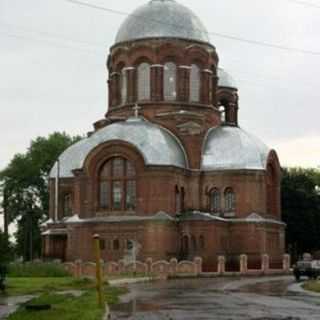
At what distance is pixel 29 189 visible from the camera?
78.9 meters

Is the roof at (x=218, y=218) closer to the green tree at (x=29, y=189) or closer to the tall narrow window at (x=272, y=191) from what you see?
the tall narrow window at (x=272, y=191)

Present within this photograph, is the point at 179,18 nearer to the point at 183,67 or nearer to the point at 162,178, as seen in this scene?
the point at 183,67

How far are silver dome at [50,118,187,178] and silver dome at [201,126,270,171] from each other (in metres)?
2.06

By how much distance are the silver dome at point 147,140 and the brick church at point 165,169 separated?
0.30 ft

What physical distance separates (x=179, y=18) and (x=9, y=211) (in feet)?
84.3

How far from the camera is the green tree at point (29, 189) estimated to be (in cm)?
7819

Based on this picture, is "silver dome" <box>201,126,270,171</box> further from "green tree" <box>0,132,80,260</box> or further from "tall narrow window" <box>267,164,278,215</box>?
"green tree" <box>0,132,80,260</box>

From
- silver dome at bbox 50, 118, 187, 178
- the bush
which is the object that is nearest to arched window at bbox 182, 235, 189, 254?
silver dome at bbox 50, 118, 187, 178

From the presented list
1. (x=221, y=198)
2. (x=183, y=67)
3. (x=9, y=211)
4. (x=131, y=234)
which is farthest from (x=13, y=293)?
(x=9, y=211)

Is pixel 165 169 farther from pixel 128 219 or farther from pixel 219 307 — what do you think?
pixel 219 307

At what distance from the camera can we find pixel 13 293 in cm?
2970

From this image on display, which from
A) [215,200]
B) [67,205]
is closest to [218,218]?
[215,200]

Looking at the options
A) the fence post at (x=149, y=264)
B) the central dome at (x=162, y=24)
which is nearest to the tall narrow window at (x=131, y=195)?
the fence post at (x=149, y=264)

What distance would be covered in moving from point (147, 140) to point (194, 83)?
843cm
